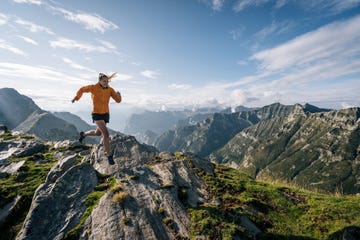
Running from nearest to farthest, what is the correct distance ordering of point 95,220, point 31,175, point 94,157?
point 95,220
point 31,175
point 94,157

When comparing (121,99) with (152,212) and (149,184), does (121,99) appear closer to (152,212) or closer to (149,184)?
(149,184)

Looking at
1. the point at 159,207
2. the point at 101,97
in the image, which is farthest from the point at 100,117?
the point at 159,207

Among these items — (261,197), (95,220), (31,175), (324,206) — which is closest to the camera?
(95,220)

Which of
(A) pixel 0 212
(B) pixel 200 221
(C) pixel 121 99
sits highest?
(C) pixel 121 99

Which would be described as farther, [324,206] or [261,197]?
[261,197]

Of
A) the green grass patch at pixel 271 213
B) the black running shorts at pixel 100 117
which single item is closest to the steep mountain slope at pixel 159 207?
the green grass patch at pixel 271 213

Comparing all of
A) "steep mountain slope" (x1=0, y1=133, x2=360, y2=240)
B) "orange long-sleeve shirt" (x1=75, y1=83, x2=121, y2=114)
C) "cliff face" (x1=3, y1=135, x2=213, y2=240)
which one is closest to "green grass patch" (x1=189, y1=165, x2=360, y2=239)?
"steep mountain slope" (x1=0, y1=133, x2=360, y2=240)

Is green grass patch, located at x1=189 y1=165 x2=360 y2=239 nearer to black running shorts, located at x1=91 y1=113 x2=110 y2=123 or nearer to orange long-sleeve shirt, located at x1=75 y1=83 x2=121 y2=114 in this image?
black running shorts, located at x1=91 y1=113 x2=110 y2=123

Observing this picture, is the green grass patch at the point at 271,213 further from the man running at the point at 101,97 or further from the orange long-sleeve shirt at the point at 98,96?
the orange long-sleeve shirt at the point at 98,96

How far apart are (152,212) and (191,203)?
2.62 meters

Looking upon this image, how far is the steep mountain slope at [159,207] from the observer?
37.7 ft

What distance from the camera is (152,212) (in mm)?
12656

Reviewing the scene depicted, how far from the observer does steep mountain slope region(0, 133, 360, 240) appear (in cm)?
1148

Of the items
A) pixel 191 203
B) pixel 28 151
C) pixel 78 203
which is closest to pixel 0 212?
pixel 78 203
